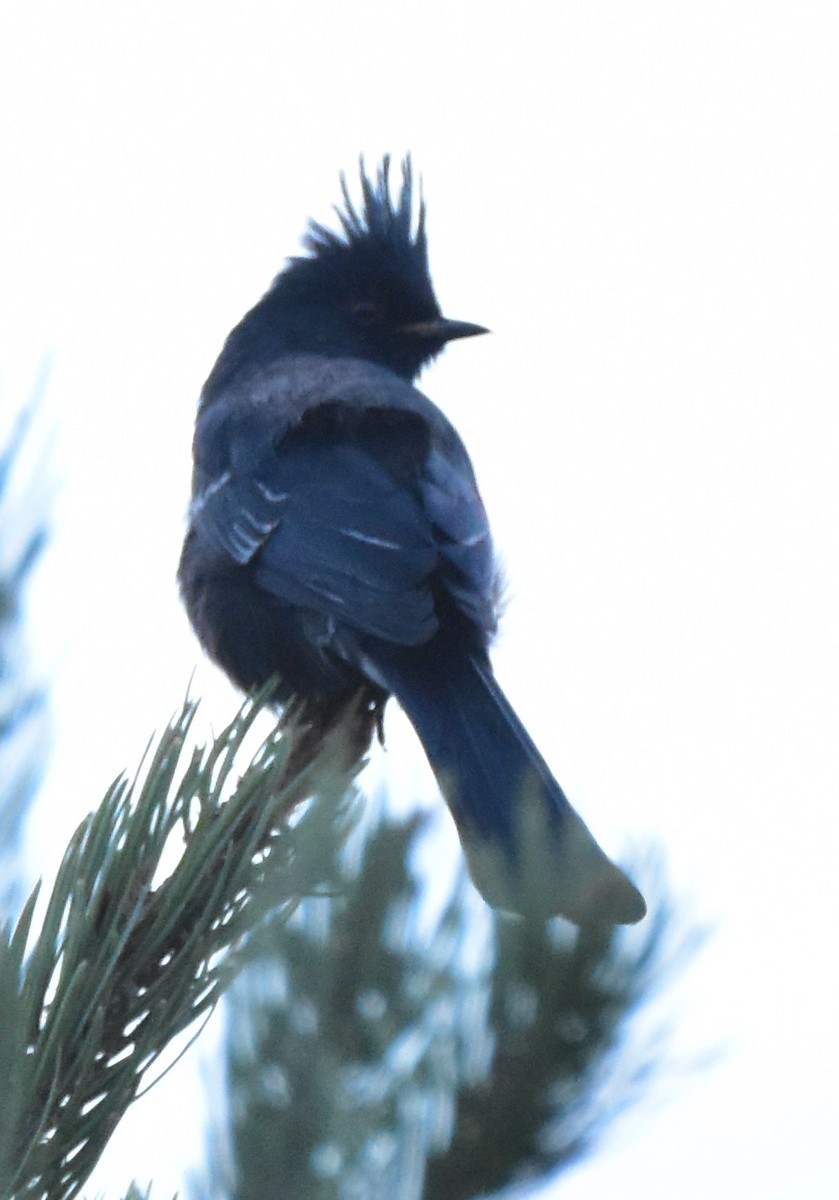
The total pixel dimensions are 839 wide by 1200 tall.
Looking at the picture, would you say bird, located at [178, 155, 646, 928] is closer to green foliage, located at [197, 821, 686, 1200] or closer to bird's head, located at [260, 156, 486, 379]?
bird's head, located at [260, 156, 486, 379]

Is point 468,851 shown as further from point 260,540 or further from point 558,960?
point 260,540

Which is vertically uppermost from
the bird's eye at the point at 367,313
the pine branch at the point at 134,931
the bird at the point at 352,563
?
the bird's eye at the point at 367,313

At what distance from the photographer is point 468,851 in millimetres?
916

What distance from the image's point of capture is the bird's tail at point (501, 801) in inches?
30.8

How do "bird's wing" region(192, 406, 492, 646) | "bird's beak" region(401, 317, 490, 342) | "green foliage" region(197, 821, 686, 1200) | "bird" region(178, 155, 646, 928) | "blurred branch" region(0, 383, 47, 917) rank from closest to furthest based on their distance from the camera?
"green foliage" region(197, 821, 686, 1200) → "blurred branch" region(0, 383, 47, 917) → "bird" region(178, 155, 646, 928) → "bird's wing" region(192, 406, 492, 646) → "bird's beak" region(401, 317, 490, 342)

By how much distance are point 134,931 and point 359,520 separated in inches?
92.4

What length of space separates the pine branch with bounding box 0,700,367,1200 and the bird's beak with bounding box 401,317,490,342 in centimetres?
352

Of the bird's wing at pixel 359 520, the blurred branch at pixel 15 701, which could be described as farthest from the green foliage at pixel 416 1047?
the bird's wing at pixel 359 520

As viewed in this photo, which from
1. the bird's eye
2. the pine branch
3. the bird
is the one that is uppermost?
the bird's eye

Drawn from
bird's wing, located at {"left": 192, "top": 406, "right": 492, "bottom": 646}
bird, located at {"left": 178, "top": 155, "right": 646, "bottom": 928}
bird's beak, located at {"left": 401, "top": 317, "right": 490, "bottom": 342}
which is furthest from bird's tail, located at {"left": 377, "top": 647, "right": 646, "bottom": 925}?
bird's beak, located at {"left": 401, "top": 317, "right": 490, "bottom": 342}

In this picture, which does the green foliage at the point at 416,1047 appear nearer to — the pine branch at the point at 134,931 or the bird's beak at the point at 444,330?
the pine branch at the point at 134,931

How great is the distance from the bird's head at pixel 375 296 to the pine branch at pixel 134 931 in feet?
11.8

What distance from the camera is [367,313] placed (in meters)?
5.10

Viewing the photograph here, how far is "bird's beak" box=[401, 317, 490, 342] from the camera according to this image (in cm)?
495
